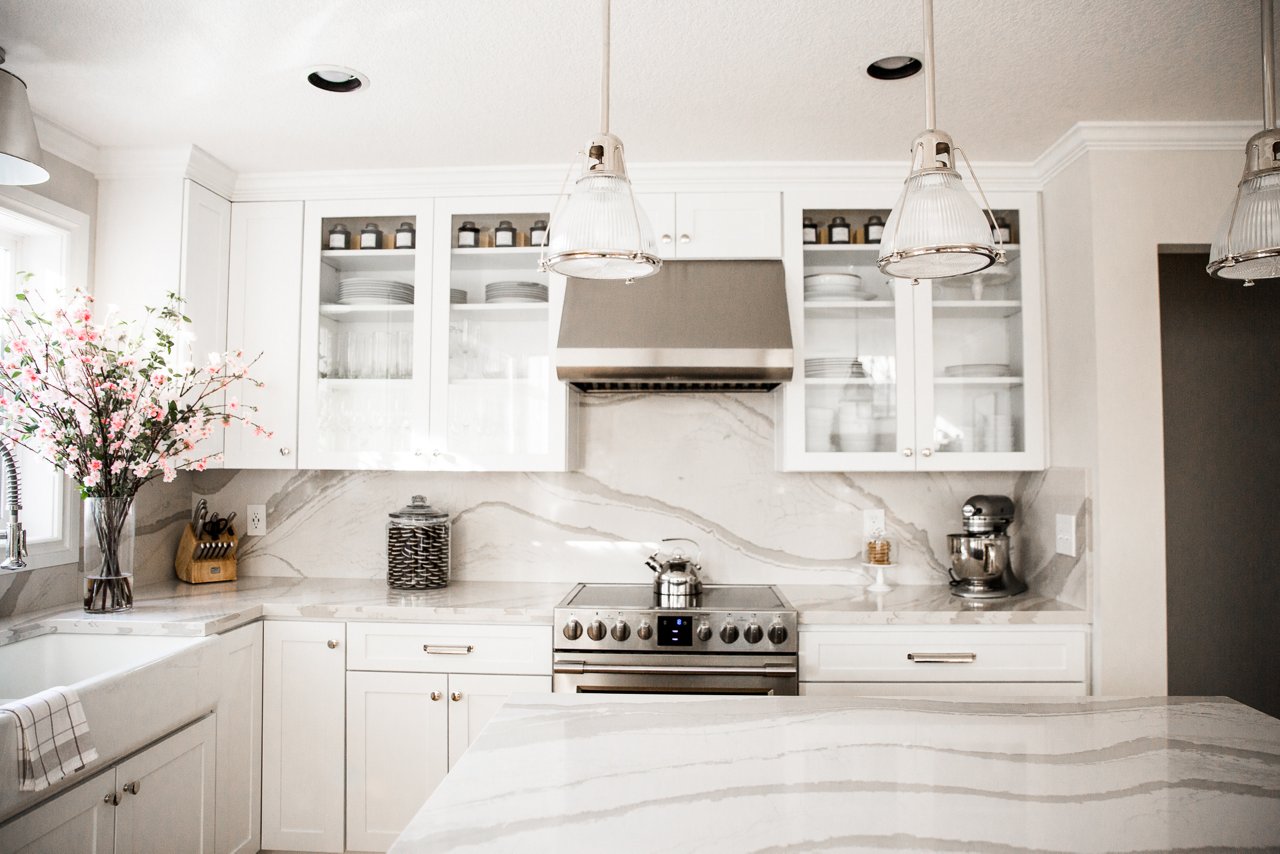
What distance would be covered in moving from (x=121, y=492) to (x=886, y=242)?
2.40 meters

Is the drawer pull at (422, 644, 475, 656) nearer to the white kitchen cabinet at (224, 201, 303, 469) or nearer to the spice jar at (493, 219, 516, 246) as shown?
the white kitchen cabinet at (224, 201, 303, 469)

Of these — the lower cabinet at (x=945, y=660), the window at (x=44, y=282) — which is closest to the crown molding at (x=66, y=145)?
the window at (x=44, y=282)

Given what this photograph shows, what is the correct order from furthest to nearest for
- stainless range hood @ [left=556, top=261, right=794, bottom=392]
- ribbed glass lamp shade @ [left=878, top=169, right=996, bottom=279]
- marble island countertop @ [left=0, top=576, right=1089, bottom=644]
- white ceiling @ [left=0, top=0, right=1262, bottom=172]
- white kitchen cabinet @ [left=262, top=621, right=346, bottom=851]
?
stainless range hood @ [left=556, top=261, right=794, bottom=392] < white kitchen cabinet @ [left=262, top=621, right=346, bottom=851] < marble island countertop @ [left=0, top=576, right=1089, bottom=644] < white ceiling @ [left=0, top=0, right=1262, bottom=172] < ribbed glass lamp shade @ [left=878, top=169, right=996, bottom=279]

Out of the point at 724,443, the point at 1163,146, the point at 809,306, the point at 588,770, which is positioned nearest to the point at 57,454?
the point at 588,770

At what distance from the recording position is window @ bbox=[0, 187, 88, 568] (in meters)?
2.53

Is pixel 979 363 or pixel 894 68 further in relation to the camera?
pixel 979 363

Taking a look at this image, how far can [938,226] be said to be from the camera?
4.13 ft

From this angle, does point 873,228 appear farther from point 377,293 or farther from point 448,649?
point 448,649

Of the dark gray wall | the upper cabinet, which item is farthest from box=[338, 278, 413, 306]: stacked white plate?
the dark gray wall

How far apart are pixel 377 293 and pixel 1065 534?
2.70 metres

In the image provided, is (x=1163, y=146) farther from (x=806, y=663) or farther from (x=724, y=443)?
(x=806, y=663)

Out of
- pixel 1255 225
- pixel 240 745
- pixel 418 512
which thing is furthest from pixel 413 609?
pixel 1255 225

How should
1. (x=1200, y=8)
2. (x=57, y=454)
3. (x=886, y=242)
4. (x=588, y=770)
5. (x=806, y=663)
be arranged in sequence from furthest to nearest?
(x=806, y=663) < (x=57, y=454) < (x=1200, y=8) < (x=886, y=242) < (x=588, y=770)

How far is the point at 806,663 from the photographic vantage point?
8.37 feet
